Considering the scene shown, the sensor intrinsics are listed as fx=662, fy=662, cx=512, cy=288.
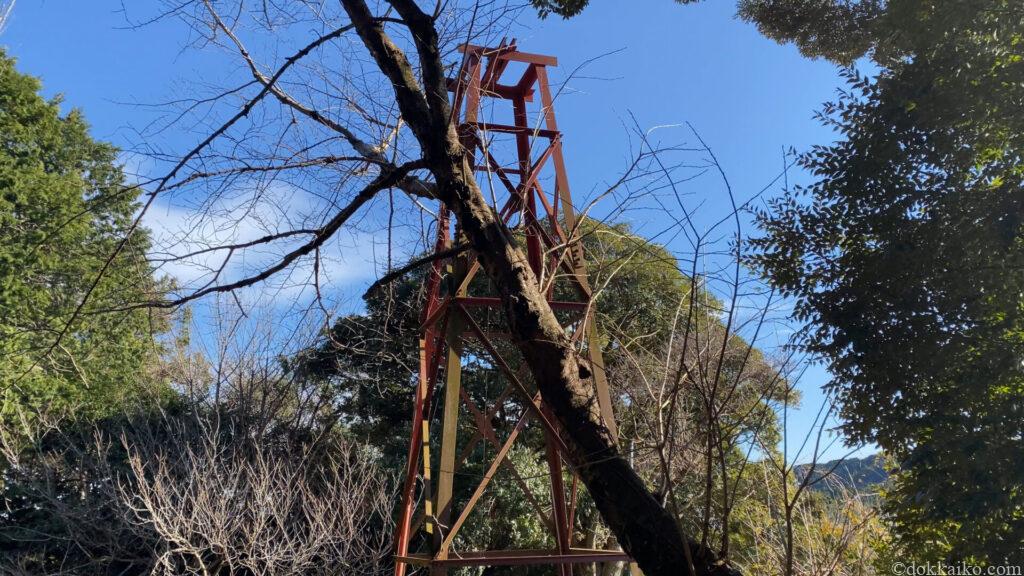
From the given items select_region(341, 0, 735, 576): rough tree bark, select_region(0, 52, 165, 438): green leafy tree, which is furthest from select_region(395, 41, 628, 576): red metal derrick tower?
select_region(0, 52, 165, 438): green leafy tree

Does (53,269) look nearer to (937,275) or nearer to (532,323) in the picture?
(532,323)

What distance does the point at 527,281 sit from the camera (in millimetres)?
2516

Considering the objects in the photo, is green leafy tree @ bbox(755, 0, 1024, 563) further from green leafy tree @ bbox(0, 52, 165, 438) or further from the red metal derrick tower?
green leafy tree @ bbox(0, 52, 165, 438)

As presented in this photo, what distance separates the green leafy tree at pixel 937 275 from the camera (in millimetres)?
3646

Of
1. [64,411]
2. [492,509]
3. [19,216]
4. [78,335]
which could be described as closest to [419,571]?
[492,509]

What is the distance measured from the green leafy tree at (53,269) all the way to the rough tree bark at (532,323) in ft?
36.1

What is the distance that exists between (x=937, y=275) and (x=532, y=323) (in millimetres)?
3094

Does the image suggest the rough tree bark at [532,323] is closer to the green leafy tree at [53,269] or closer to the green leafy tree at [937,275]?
the green leafy tree at [937,275]

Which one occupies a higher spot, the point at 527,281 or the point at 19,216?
the point at 19,216

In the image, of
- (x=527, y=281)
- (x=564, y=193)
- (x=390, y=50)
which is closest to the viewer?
(x=527, y=281)

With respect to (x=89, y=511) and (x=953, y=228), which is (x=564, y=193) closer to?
(x=953, y=228)

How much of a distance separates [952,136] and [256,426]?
32.1 feet

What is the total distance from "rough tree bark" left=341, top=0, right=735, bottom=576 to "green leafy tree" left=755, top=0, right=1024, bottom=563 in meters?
2.50

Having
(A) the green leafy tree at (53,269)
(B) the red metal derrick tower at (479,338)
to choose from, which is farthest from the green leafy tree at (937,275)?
(A) the green leafy tree at (53,269)
